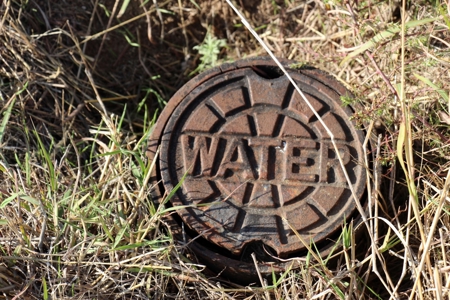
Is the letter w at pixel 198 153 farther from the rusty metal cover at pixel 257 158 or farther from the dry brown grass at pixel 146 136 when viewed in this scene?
the dry brown grass at pixel 146 136

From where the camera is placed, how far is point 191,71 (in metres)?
2.72

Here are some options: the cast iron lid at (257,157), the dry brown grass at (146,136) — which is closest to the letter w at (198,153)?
the cast iron lid at (257,157)

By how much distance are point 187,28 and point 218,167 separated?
0.91m

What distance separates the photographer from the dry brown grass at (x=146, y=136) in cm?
194

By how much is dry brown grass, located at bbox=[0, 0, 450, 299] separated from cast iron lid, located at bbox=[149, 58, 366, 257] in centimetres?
10

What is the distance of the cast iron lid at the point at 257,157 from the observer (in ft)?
6.66

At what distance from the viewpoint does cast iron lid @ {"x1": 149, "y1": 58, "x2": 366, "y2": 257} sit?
203 centimetres

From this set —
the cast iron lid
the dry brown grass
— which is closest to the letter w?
the cast iron lid

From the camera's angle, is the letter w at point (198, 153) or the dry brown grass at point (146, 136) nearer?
the dry brown grass at point (146, 136)

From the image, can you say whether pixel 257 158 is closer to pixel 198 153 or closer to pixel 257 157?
pixel 257 157

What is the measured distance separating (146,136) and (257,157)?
44 centimetres

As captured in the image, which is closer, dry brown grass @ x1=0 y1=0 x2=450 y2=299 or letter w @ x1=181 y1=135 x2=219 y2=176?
dry brown grass @ x1=0 y1=0 x2=450 y2=299

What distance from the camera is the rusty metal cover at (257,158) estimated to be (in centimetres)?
203

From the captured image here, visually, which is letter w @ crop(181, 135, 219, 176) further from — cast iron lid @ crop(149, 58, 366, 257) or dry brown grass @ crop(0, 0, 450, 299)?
→ dry brown grass @ crop(0, 0, 450, 299)
